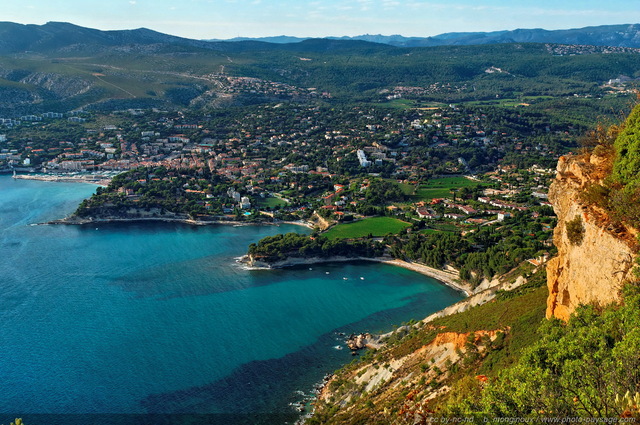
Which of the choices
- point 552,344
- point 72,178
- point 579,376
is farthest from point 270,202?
point 579,376

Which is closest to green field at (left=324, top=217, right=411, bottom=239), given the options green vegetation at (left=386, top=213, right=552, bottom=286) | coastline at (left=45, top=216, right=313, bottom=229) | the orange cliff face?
green vegetation at (left=386, top=213, right=552, bottom=286)

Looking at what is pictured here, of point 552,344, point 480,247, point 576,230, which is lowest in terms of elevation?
point 480,247

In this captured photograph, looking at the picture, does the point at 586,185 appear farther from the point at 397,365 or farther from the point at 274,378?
the point at 274,378

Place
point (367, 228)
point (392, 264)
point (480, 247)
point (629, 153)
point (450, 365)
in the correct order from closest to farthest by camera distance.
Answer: point (629, 153)
point (450, 365)
point (480, 247)
point (392, 264)
point (367, 228)

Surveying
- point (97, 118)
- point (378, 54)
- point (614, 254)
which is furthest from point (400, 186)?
point (378, 54)

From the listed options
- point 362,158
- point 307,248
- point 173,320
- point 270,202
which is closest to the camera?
point 173,320

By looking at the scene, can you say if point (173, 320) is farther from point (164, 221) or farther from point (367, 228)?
point (164, 221)
